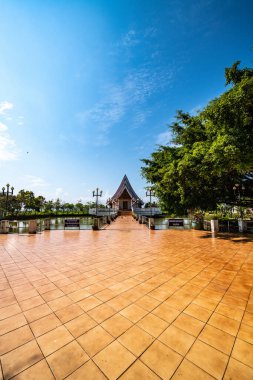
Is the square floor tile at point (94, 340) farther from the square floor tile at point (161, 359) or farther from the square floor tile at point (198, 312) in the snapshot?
the square floor tile at point (198, 312)

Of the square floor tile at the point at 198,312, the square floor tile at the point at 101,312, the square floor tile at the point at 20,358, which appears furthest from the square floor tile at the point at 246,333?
the square floor tile at the point at 20,358

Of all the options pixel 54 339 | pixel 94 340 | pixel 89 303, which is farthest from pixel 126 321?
pixel 54 339

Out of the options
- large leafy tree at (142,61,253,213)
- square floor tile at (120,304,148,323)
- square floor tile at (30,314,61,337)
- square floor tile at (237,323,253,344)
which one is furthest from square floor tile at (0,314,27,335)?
large leafy tree at (142,61,253,213)

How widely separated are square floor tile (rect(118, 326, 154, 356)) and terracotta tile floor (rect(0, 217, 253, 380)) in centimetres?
2

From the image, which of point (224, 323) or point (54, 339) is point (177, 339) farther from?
point (54, 339)

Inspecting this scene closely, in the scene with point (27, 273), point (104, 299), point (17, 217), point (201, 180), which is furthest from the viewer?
point (17, 217)

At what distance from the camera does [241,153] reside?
9.49 meters

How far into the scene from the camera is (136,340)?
9.62ft

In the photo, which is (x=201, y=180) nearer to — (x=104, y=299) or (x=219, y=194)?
(x=219, y=194)

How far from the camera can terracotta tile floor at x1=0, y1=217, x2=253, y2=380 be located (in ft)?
8.00

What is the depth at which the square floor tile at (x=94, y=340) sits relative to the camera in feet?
9.02

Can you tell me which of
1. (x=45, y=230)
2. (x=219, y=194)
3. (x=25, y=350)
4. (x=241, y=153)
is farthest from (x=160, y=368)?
(x=45, y=230)

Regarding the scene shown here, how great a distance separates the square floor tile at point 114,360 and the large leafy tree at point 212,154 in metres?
9.52

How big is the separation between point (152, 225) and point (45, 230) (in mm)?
10593
